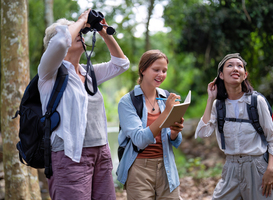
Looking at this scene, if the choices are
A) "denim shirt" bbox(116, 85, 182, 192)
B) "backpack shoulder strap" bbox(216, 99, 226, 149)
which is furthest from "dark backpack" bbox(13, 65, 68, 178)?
"backpack shoulder strap" bbox(216, 99, 226, 149)

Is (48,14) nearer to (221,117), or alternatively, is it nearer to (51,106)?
(51,106)

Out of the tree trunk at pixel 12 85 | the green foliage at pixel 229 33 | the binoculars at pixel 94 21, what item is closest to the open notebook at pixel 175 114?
the binoculars at pixel 94 21

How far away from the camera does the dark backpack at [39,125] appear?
6.16 feet

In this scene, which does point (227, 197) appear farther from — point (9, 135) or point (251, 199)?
point (9, 135)

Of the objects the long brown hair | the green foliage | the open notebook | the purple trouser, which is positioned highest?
the green foliage

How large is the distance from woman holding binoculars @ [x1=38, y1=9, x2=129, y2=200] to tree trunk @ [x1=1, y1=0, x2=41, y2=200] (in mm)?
1268

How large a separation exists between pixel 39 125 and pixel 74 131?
243 millimetres

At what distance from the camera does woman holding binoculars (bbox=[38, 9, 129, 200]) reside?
71.6 inches

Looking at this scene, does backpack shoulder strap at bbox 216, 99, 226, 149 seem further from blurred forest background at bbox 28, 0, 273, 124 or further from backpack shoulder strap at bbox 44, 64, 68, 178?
blurred forest background at bbox 28, 0, 273, 124

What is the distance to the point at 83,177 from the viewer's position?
1.94 meters

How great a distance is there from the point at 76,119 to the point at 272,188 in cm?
166

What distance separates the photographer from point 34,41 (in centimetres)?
1171

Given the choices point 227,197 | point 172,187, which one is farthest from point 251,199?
point 172,187

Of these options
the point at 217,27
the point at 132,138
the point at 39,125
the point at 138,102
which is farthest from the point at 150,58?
the point at 217,27
